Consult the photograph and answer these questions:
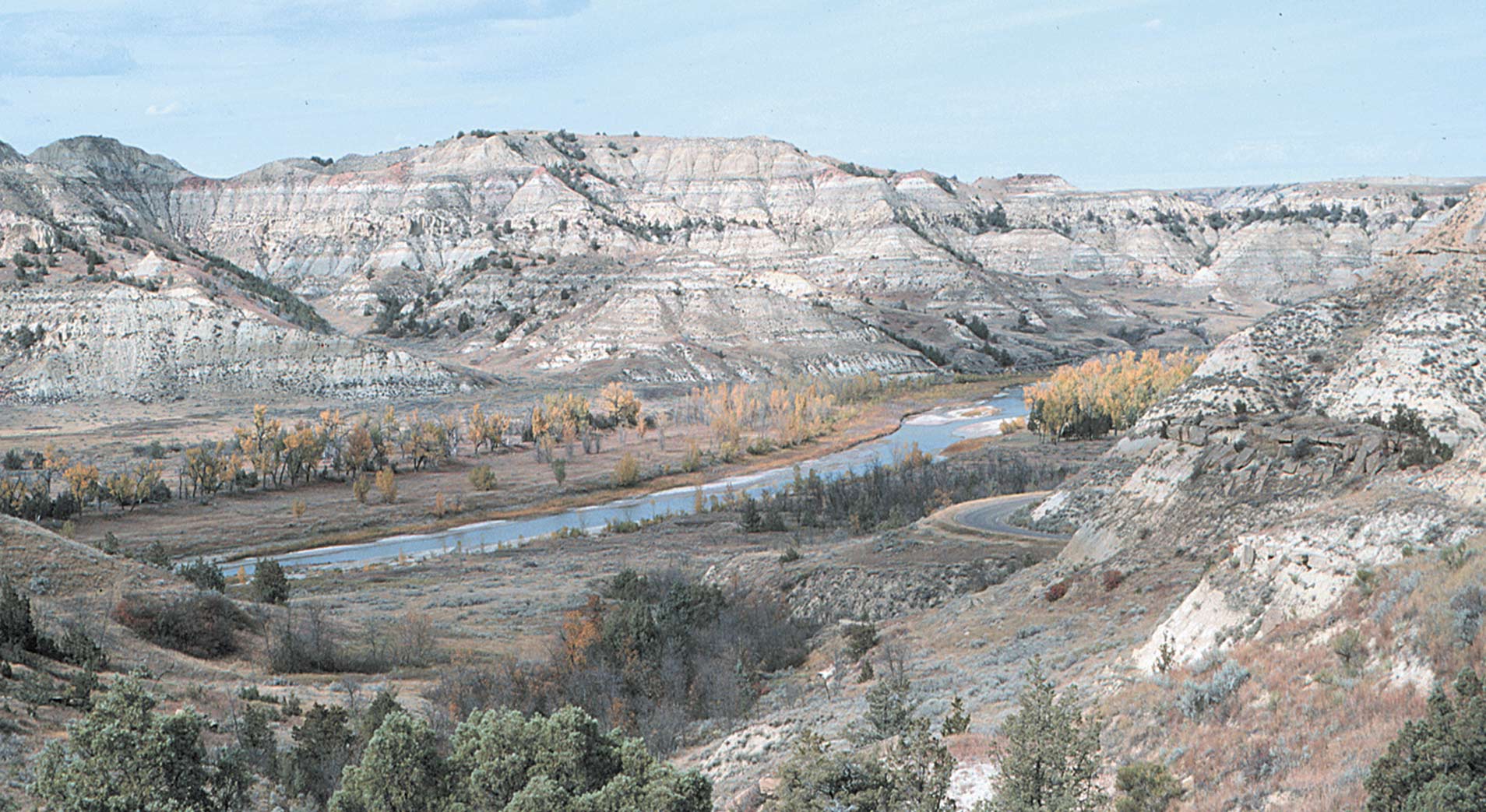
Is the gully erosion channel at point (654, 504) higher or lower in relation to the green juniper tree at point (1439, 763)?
lower

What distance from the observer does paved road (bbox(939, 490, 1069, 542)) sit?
160ft

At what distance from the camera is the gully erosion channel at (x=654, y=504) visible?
69.8 meters

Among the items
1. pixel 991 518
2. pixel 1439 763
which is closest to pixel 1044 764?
pixel 1439 763

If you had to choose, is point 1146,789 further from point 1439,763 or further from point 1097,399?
point 1097,399

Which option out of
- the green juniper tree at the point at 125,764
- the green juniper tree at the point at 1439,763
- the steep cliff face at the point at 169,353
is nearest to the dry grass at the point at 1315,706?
the green juniper tree at the point at 1439,763

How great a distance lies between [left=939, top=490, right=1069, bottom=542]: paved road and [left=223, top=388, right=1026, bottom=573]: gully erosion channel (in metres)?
23.7

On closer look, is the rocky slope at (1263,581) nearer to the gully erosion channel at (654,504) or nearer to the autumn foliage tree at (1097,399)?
the gully erosion channel at (654,504)

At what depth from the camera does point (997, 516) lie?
55.4m

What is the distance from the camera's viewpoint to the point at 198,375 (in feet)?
391

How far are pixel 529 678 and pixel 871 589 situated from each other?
14.6 m

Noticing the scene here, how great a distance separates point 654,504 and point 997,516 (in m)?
34.1

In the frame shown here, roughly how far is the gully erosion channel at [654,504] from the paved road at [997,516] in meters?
23.7

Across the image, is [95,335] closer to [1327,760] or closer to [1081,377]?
[1081,377]

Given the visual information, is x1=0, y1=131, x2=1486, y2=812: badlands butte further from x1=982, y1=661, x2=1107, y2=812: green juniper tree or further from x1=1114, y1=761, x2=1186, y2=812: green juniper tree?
x1=982, y1=661, x2=1107, y2=812: green juniper tree
